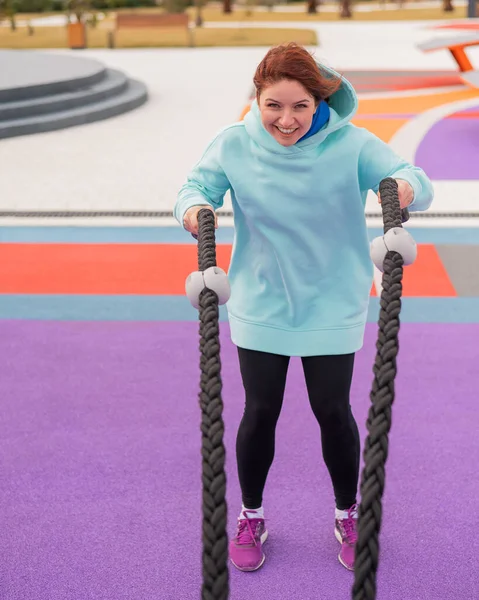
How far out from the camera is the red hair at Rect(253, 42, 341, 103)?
233cm

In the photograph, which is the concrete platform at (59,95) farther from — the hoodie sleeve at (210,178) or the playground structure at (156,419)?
the hoodie sleeve at (210,178)

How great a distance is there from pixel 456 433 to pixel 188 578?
149 centimetres

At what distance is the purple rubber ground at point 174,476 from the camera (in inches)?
112

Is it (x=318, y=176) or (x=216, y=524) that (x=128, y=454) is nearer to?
(x=318, y=176)

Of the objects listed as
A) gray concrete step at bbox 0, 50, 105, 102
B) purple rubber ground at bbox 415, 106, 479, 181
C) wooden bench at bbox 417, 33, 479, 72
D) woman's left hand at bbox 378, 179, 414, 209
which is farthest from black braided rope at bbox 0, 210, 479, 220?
wooden bench at bbox 417, 33, 479, 72

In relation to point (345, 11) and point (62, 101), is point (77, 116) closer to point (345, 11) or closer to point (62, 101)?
point (62, 101)

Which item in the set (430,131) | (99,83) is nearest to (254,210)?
(430,131)

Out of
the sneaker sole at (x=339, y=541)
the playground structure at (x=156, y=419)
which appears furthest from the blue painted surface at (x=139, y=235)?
the sneaker sole at (x=339, y=541)

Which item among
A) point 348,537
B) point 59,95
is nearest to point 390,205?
point 348,537

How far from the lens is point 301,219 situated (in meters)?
2.50

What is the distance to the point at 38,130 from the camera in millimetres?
11891

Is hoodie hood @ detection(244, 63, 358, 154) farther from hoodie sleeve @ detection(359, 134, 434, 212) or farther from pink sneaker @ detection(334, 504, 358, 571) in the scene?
pink sneaker @ detection(334, 504, 358, 571)

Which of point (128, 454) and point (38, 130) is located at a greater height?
point (128, 454)

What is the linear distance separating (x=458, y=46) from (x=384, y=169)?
41.6ft
